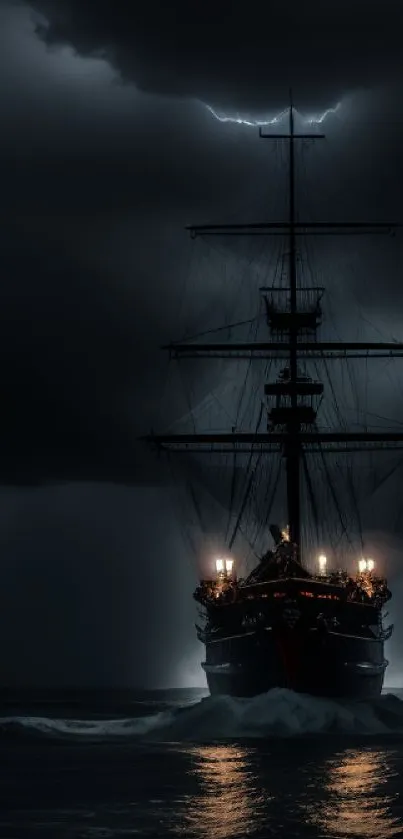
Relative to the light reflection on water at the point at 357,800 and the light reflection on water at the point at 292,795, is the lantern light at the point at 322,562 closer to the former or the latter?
the light reflection on water at the point at 292,795

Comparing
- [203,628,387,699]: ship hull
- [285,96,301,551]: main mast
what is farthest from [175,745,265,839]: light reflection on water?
[285,96,301,551]: main mast

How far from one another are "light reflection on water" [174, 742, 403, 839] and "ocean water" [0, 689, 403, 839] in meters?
0.07

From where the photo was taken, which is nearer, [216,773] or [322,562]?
[216,773]

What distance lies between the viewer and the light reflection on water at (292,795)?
50.3 meters

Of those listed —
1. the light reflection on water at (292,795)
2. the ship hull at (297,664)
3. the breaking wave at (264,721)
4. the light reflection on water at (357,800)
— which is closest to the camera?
the light reflection on water at (357,800)

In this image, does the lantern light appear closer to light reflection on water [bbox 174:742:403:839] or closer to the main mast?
the main mast

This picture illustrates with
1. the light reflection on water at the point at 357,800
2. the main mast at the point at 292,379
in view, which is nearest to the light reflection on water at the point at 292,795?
the light reflection on water at the point at 357,800

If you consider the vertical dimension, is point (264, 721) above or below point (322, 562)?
below

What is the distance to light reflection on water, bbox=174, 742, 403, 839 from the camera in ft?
165

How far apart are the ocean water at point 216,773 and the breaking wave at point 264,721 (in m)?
Answer: 0.08

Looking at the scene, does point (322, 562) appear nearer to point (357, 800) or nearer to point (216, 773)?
point (216, 773)

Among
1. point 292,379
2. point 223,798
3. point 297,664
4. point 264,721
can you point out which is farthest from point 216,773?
point 292,379

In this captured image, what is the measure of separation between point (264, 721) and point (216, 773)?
18576mm

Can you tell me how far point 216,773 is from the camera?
6650cm
